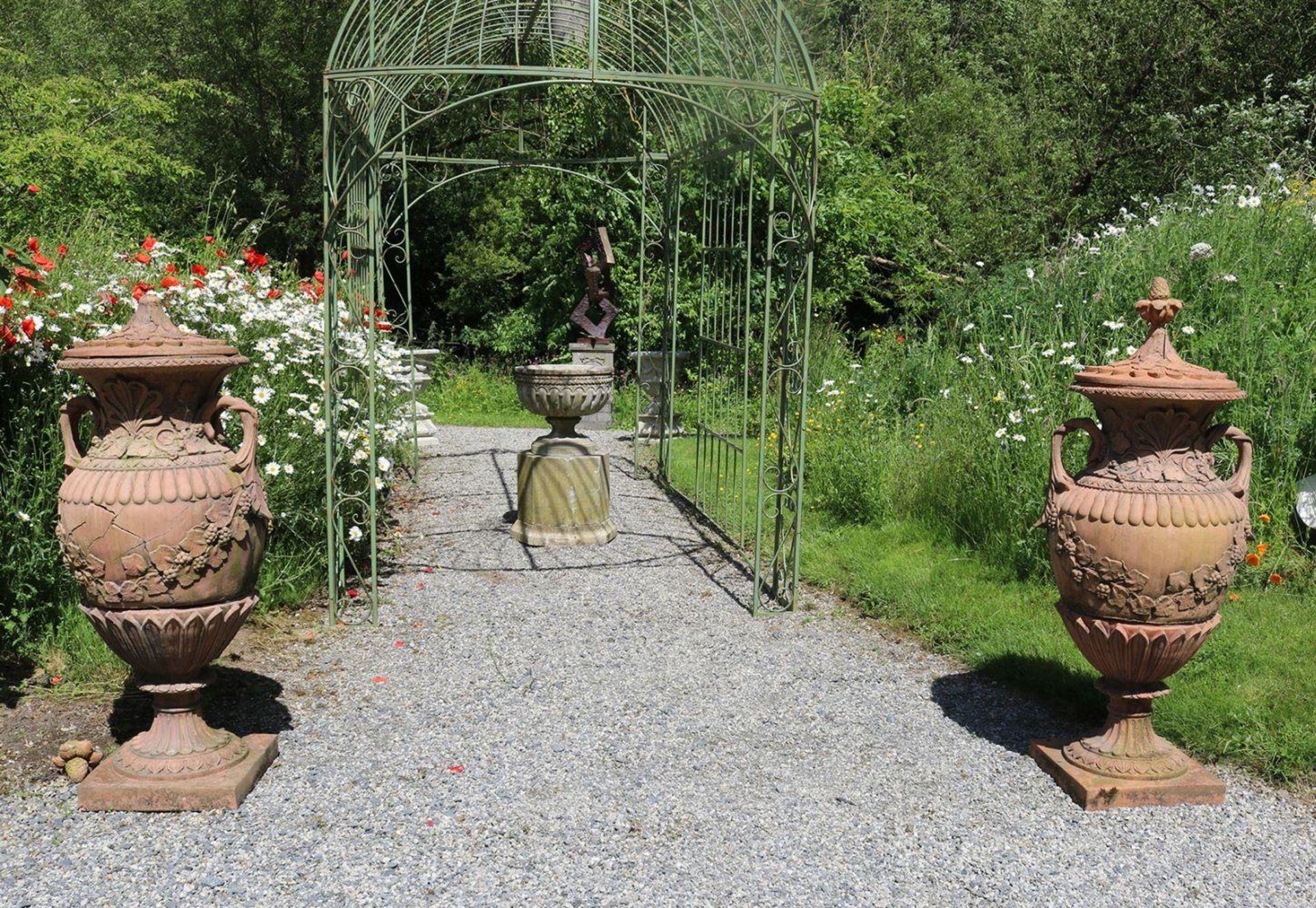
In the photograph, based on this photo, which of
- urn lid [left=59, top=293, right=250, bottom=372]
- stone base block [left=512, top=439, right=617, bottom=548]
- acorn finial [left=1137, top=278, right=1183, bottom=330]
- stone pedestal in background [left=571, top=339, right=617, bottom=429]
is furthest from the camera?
stone pedestal in background [left=571, top=339, right=617, bottom=429]

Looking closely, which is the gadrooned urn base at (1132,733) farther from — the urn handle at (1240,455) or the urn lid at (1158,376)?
the urn lid at (1158,376)

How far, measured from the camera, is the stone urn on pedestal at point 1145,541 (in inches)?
128

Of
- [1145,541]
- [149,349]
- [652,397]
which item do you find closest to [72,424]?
[149,349]

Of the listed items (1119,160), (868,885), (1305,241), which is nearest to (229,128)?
(1119,160)

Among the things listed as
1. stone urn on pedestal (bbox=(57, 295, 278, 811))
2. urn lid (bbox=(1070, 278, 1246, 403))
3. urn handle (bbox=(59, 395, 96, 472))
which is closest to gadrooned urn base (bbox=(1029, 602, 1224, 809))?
urn lid (bbox=(1070, 278, 1246, 403))

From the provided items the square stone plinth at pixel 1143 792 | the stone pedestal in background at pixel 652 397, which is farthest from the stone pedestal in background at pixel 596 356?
the square stone plinth at pixel 1143 792

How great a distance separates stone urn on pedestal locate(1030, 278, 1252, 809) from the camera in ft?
10.7

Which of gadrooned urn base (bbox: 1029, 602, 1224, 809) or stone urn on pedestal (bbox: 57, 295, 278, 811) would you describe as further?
gadrooned urn base (bbox: 1029, 602, 1224, 809)

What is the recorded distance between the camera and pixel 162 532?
3115mm

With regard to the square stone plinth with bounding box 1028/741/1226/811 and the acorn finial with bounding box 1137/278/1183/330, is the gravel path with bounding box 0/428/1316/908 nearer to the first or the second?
the square stone plinth with bounding box 1028/741/1226/811

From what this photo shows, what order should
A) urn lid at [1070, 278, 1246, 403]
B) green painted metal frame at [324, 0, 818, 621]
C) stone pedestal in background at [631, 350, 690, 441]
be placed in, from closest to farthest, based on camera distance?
urn lid at [1070, 278, 1246, 403], green painted metal frame at [324, 0, 818, 621], stone pedestal in background at [631, 350, 690, 441]

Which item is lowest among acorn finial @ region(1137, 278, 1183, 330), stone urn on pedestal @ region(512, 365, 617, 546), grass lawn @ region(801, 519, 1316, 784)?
grass lawn @ region(801, 519, 1316, 784)

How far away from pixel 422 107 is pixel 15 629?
1213cm

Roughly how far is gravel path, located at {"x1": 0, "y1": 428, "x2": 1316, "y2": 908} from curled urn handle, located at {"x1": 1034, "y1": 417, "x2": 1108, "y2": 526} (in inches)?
36.4
